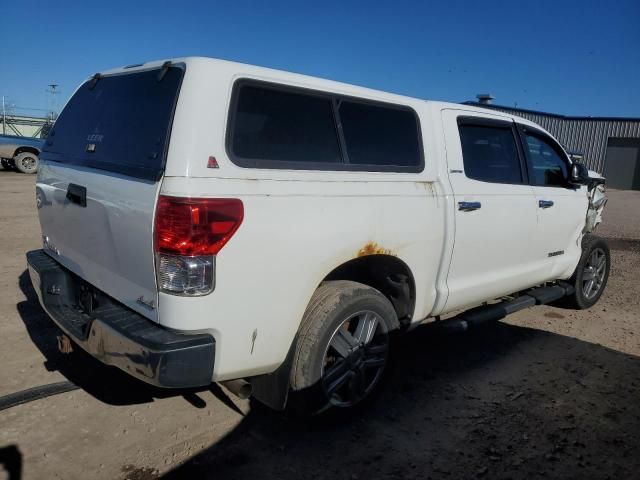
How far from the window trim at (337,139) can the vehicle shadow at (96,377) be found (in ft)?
5.37

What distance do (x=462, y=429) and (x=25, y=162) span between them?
758 inches

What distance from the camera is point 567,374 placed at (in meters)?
4.00

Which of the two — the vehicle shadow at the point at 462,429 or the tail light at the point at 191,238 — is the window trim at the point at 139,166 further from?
the vehicle shadow at the point at 462,429

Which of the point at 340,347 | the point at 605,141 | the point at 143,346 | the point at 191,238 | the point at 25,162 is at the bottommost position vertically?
the point at 340,347

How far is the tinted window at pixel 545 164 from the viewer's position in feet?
14.6

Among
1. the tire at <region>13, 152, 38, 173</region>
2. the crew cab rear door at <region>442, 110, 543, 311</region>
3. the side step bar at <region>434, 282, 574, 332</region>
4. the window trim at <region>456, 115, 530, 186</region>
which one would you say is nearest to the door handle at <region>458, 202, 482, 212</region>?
the crew cab rear door at <region>442, 110, 543, 311</region>

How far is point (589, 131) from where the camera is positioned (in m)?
29.2

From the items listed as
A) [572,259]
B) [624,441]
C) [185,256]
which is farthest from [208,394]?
[572,259]

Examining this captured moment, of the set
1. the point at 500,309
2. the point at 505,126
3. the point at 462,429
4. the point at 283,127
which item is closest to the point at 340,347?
the point at 462,429

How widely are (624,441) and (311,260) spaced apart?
223 centimetres

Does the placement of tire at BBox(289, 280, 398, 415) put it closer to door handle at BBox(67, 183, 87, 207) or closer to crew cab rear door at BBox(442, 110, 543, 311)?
crew cab rear door at BBox(442, 110, 543, 311)

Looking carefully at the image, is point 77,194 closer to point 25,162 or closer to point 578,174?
point 578,174

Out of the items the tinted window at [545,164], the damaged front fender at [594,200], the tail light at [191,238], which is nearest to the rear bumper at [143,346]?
the tail light at [191,238]

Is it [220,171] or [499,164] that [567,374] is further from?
[220,171]
